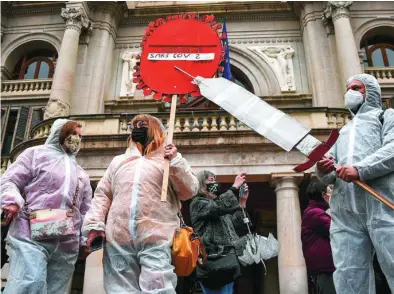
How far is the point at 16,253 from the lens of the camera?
143 inches

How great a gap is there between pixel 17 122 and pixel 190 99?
21.6ft

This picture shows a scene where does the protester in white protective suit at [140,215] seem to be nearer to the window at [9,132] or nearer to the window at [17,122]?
the window at [17,122]

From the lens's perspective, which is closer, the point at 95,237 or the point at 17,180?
the point at 95,237

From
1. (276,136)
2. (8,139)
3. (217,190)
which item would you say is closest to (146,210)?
(276,136)

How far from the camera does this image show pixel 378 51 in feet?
51.2

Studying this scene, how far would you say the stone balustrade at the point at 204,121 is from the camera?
10.7 m

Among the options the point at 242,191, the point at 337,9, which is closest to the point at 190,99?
the point at 337,9

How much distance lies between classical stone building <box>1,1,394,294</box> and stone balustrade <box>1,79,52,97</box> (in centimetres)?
4

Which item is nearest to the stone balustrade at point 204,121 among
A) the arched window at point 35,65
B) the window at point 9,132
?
the window at point 9,132

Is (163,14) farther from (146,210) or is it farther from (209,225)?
(146,210)

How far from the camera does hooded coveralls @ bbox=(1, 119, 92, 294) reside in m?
3.53

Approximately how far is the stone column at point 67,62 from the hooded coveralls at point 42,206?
31.3 feet

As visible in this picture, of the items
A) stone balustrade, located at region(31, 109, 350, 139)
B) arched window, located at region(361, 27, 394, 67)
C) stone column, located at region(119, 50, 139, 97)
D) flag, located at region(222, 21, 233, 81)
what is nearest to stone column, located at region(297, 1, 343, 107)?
arched window, located at region(361, 27, 394, 67)

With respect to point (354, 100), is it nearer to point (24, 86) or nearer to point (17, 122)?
point (17, 122)
